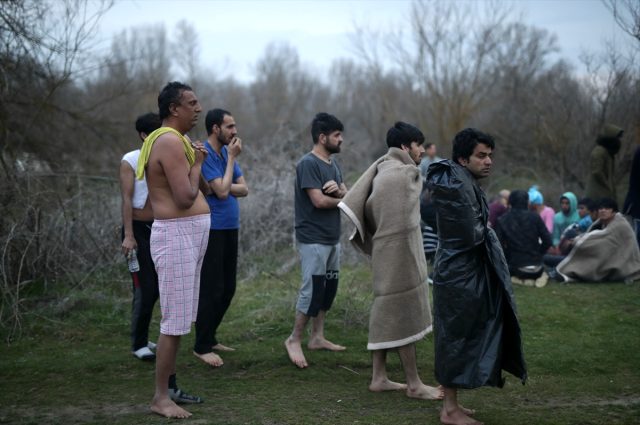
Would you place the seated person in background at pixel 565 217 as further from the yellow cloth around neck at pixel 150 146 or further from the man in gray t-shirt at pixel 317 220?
the yellow cloth around neck at pixel 150 146

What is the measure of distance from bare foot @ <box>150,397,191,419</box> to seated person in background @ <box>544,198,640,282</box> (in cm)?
614

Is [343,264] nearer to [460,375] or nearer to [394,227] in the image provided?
[394,227]

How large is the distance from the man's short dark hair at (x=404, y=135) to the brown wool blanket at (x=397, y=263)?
185 millimetres

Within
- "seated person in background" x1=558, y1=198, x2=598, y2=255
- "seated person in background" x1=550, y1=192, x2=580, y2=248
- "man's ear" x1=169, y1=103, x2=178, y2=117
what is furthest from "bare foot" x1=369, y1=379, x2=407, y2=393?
"seated person in background" x1=550, y1=192, x2=580, y2=248

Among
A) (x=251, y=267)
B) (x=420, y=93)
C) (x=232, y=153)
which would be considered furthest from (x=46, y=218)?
(x=420, y=93)

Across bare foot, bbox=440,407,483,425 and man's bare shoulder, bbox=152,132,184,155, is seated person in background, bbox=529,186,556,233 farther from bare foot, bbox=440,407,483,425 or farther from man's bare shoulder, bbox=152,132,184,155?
man's bare shoulder, bbox=152,132,184,155

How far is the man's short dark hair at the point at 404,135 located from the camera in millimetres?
4840

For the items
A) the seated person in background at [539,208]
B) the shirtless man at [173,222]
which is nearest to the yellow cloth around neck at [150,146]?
the shirtless man at [173,222]

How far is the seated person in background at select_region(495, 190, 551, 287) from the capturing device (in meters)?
8.55

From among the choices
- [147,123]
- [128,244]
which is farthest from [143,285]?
[147,123]

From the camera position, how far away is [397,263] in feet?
15.3

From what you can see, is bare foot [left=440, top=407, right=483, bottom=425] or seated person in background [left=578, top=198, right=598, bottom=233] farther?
seated person in background [left=578, top=198, right=598, bottom=233]

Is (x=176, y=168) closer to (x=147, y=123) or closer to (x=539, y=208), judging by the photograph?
(x=147, y=123)

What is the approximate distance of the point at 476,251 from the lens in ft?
13.4
